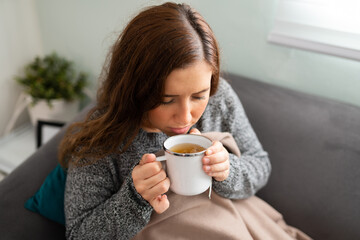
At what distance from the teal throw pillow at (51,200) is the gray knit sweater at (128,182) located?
0.12 metres

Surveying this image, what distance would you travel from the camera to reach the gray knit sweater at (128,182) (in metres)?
0.76

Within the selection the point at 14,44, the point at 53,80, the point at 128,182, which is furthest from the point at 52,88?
the point at 128,182

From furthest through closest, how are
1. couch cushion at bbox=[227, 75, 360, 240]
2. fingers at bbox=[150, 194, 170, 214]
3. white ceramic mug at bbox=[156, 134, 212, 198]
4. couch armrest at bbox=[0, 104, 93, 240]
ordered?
couch cushion at bbox=[227, 75, 360, 240] → couch armrest at bbox=[0, 104, 93, 240] → fingers at bbox=[150, 194, 170, 214] → white ceramic mug at bbox=[156, 134, 212, 198]

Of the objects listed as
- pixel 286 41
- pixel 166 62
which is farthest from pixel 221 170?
pixel 286 41

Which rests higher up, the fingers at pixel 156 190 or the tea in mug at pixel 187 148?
the tea in mug at pixel 187 148

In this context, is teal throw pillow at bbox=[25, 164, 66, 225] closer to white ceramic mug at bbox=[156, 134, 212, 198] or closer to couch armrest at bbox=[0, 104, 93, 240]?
couch armrest at bbox=[0, 104, 93, 240]

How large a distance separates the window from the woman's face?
559 millimetres

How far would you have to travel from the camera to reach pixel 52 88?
1.67 meters

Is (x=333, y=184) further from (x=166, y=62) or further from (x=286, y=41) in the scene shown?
(x=166, y=62)

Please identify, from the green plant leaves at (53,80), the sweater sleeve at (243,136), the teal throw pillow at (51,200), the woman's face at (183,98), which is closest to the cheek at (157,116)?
the woman's face at (183,98)

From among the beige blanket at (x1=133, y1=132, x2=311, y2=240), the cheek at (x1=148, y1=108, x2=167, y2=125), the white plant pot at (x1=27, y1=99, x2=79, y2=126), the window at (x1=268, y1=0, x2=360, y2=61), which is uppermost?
the window at (x1=268, y1=0, x2=360, y2=61)

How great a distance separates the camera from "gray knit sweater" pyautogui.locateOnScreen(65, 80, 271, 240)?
2.48 ft

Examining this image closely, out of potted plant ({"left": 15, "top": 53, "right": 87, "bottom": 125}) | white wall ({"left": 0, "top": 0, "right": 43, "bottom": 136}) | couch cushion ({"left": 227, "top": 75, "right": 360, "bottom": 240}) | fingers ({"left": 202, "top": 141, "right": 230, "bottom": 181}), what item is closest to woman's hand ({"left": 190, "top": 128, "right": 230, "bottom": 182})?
fingers ({"left": 202, "top": 141, "right": 230, "bottom": 181})

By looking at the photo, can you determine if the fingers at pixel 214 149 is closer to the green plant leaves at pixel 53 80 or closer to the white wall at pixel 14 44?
the green plant leaves at pixel 53 80
